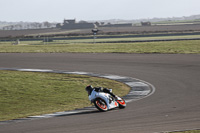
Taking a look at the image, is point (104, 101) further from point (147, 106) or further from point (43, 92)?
point (43, 92)

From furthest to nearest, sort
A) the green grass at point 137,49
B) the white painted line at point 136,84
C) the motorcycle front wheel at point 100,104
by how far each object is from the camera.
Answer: the green grass at point 137,49 < the white painted line at point 136,84 < the motorcycle front wheel at point 100,104

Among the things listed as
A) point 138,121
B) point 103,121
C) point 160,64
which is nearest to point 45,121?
point 103,121

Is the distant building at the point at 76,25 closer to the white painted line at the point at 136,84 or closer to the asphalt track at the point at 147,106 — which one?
the asphalt track at the point at 147,106

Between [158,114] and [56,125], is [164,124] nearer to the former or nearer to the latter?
[158,114]

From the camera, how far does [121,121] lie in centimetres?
1448

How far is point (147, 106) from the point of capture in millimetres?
17219

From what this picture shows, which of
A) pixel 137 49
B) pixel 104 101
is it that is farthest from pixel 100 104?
pixel 137 49

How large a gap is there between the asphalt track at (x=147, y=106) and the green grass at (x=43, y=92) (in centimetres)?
→ 275

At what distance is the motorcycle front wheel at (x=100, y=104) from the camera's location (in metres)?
16.6

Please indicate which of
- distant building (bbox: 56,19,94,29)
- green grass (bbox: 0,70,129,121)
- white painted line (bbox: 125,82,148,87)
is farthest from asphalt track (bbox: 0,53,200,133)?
distant building (bbox: 56,19,94,29)

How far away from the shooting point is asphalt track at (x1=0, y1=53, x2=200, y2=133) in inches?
540

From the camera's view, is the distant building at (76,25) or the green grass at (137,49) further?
the distant building at (76,25)

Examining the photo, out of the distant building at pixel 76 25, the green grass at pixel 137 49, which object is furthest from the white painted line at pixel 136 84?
the distant building at pixel 76 25

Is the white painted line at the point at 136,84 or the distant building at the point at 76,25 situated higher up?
the white painted line at the point at 136,84
